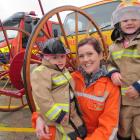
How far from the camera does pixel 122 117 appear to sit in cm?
230

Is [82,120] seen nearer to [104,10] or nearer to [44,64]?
[44,64]

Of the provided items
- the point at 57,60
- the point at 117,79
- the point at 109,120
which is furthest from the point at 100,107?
the point at 57,60

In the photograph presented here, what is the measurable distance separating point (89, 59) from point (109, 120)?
16.7 inches

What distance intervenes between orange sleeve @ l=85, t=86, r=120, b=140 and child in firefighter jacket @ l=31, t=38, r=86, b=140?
122 millimetres

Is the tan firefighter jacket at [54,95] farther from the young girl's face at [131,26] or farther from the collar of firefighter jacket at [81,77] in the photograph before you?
the young girl's face at [131,26]

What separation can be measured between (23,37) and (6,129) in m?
3.25

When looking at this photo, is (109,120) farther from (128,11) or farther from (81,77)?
(128,11)

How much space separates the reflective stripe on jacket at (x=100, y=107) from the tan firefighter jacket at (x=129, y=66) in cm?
9

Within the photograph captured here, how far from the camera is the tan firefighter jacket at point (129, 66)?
221cm

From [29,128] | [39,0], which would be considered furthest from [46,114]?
[29,128]

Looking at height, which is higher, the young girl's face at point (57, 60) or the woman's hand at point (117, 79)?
the young girl's face at point (57, 60)

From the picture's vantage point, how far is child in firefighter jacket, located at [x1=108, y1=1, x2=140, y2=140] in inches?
87.0

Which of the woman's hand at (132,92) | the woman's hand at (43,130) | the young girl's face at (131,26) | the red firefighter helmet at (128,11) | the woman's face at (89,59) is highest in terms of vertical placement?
the red firefighter helmet at (128,11)

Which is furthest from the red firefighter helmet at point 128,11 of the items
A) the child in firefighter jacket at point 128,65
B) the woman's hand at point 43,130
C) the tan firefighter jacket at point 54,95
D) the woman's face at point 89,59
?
the woman's hand at point 43,130
